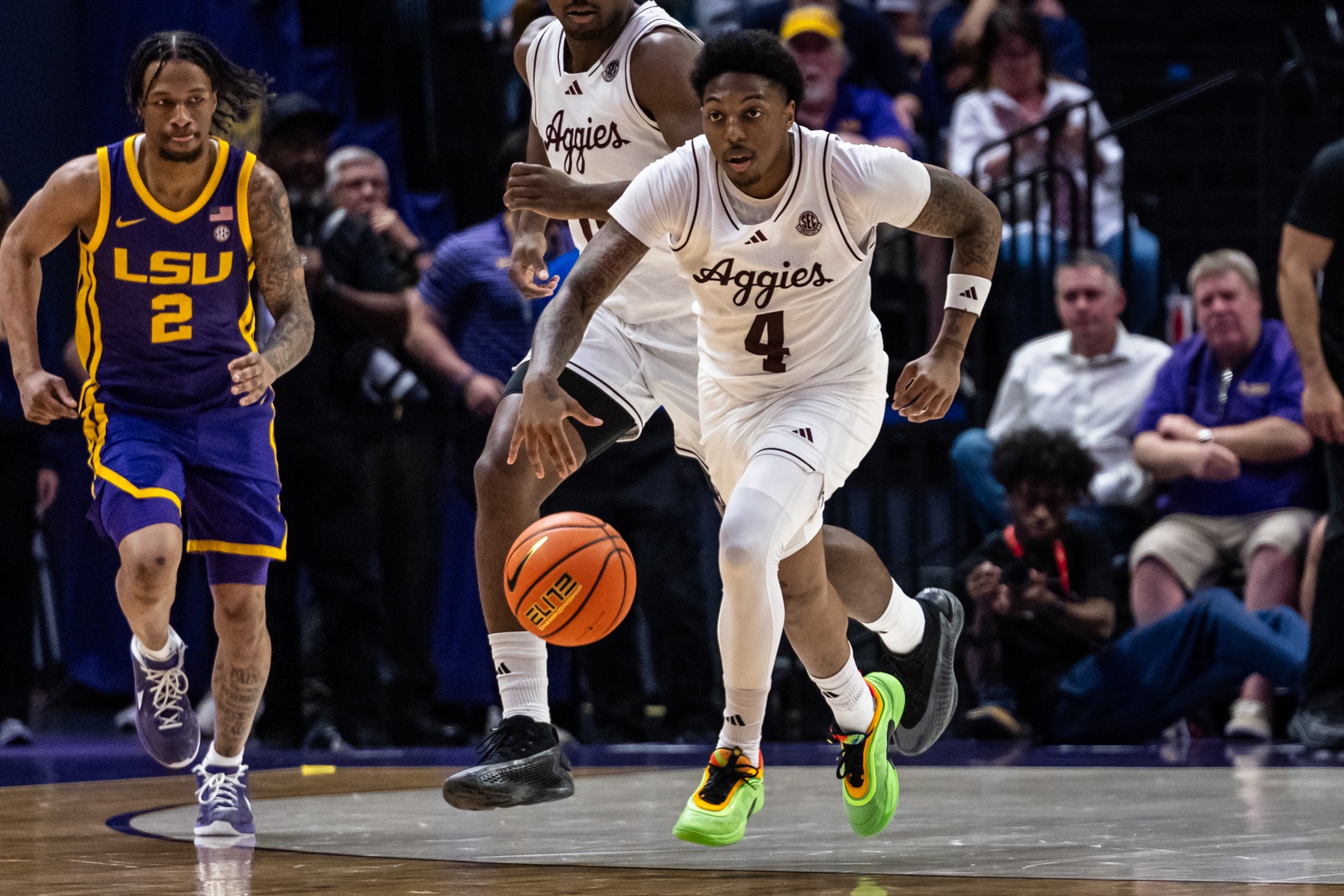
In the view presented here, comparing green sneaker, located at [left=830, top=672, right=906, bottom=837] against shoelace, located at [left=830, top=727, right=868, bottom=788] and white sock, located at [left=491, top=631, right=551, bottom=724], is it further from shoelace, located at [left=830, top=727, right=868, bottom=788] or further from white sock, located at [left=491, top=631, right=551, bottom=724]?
white sock, located at [left=491, top=631, right=551, bottom=724]

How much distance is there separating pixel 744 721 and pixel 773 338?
40.2 inches

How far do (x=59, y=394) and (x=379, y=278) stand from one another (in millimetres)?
3561

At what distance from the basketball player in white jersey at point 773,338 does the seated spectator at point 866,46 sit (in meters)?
6.09

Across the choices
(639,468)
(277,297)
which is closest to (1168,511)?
(639,468)

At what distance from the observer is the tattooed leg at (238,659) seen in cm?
536

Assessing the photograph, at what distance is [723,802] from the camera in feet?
14.7

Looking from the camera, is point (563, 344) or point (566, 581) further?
point (566, 581)

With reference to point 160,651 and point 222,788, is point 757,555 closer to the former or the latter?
point 222,788

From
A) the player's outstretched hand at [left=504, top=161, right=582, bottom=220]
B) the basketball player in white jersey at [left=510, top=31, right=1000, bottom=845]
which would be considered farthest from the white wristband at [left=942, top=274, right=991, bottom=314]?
the player's outstretched hand at [left=504, top=161, right=582, bottom=220]

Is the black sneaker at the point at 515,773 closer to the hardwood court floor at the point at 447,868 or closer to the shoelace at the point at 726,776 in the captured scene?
the hardwood court floor at the point at 447,868

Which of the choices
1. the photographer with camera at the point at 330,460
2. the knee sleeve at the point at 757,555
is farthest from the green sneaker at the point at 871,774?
the photographer with camera at the point at 330,460

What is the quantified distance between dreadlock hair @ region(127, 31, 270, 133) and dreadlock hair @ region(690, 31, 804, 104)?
5.03 feet

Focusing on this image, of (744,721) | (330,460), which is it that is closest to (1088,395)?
(330,460)

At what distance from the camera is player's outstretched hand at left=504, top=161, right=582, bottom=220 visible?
16.0ft
